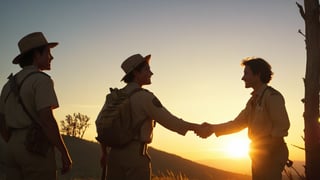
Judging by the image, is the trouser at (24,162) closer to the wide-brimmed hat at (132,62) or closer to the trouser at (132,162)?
the trouser at (132,162)

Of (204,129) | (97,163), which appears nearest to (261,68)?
(204,129)

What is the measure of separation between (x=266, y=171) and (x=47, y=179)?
2.82 metres

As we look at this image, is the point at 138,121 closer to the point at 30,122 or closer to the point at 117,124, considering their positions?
the point at 117,124

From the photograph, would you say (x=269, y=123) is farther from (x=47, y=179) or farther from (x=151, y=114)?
(x=47, y=179)

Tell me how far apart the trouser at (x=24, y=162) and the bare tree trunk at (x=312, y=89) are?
4.37 m

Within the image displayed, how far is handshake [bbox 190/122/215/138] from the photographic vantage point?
778 centimetres

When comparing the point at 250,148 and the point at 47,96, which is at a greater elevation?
the point at 47,96

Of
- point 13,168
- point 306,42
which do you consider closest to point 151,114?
point 13,168

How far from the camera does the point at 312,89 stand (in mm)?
8070

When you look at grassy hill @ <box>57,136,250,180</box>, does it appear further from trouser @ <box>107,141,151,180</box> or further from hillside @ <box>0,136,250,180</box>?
trouser @ <box>107,141,151,180</box>

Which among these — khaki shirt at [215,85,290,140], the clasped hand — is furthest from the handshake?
khaki shirt at [215,85,290,140]

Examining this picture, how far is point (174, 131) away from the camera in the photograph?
669 centimetres

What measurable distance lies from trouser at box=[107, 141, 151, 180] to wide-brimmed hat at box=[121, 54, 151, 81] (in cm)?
99

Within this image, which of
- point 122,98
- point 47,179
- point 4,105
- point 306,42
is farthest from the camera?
point 306,42
